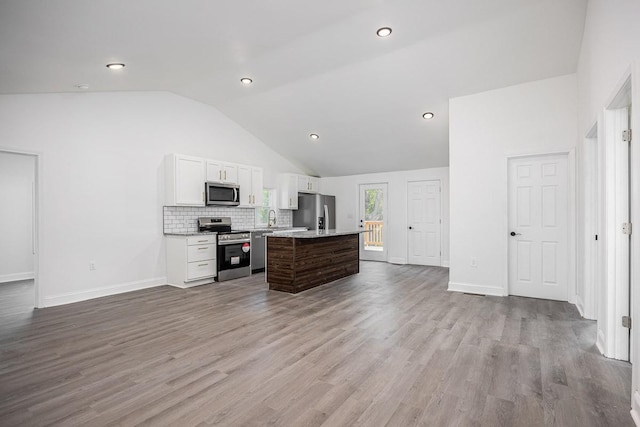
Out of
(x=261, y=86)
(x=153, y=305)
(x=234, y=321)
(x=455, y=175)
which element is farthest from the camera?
(x=261, y=86)

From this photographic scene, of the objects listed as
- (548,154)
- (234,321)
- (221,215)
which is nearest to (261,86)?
(221,215)

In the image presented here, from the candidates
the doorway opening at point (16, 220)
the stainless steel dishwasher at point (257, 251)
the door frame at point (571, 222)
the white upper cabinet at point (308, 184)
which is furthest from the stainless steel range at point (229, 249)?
the door frame at point (571, 222)

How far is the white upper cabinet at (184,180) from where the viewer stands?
18.1 ft

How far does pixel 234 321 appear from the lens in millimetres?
3639

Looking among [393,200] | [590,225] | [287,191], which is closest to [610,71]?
[590,225]

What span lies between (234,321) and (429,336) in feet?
6.69

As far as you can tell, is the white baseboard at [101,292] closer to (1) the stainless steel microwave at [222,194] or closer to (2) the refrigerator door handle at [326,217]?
(1) the stainless steel microwave at [222,194]

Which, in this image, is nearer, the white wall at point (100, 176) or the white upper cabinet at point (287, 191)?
the white wall at point (100, 176)

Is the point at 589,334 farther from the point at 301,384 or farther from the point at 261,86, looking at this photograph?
the point at 261,86

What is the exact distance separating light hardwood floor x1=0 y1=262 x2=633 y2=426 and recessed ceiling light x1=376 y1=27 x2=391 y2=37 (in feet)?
10.6

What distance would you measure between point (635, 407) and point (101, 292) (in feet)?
19.0

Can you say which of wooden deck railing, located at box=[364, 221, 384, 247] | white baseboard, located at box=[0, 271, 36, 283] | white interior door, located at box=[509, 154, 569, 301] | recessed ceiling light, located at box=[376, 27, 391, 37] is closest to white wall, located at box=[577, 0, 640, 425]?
white interior door, located at box=[509, 154, 569, 301]

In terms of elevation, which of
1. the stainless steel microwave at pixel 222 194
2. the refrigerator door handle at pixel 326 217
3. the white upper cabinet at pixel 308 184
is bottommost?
the refrigerator door handle at pixel 326 217

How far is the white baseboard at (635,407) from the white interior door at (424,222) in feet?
18.1
